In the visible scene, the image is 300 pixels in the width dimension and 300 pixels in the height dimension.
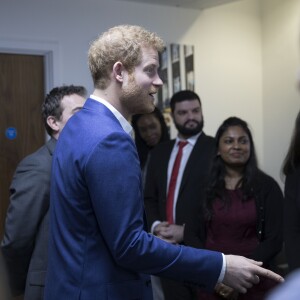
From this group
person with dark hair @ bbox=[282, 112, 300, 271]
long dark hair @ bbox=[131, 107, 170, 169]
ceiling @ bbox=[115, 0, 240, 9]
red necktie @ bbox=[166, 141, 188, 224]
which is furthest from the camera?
ceiling @ bbox=[115, 0, 240, 9]

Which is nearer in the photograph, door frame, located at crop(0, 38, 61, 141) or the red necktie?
the red necktie

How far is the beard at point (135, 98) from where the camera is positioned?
1389 millimetres

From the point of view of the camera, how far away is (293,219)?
2.18 m

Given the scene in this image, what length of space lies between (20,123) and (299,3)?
251 centimetres

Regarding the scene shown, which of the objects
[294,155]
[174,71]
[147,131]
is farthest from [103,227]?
[174,71]

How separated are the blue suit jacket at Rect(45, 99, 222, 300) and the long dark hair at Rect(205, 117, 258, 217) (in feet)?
3.97

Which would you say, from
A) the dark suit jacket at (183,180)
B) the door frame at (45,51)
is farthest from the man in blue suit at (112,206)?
the door frame at (45,51)

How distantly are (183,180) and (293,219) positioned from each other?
2.92 ft

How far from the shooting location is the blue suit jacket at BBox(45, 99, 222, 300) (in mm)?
1271

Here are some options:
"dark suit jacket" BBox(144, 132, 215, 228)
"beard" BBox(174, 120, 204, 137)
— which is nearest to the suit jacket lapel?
"dark suit jacket" BBox(144, 132, 215, 228)

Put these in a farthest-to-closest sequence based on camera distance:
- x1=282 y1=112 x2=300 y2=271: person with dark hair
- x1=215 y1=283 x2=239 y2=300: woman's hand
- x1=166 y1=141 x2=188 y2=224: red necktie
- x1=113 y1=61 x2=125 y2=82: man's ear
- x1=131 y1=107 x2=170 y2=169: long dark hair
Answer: x1=131 y1=107 x2=170 y2=169: long dark hair → x1=166 y1=141 x2=188 y2=224: red necktie → x1=215 y1=283 x2=239 y2=300: woman's hand → x1=282 y1=112 x2=300 y2=271: person with dark hair → x1=113 y1=61 x2=125 y2=82: man's ear

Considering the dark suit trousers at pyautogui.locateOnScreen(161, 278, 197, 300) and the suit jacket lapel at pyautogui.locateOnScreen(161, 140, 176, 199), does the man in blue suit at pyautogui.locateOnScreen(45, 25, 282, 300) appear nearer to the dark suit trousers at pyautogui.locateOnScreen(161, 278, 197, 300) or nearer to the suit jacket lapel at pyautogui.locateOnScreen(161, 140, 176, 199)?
the dark suit trousers at pyautogui.locateOnScreen(161, 278, 197, 300)

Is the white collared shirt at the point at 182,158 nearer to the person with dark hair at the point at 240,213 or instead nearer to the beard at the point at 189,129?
the beard at the point at 189,129

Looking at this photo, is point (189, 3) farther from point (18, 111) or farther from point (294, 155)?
point (294, 155)
